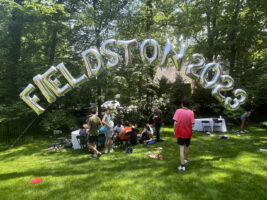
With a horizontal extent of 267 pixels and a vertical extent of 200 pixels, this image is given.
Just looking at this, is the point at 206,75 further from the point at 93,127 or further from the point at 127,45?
the point at 93,127

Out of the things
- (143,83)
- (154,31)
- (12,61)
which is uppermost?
(154,31)

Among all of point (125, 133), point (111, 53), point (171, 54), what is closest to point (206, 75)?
point (171, 54)

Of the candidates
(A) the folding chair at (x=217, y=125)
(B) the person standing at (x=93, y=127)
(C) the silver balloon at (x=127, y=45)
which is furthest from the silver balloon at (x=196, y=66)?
(A) the folding chair at (x=217, y=125)

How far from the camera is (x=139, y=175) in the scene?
4.12m

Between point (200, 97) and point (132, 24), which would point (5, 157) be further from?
point (200, 97)

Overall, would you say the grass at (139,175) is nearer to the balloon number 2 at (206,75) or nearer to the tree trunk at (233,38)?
the balloon number 2 at (206,75)

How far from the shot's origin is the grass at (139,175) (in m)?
3.32

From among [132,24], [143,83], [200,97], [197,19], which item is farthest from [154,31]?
[200,97]

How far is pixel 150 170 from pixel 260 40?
45.7 feet

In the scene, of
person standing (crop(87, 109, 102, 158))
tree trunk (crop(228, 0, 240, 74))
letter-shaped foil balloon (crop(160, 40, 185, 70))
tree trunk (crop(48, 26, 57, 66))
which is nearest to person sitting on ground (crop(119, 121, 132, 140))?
person standing (crop(87, 109, 102, 158))

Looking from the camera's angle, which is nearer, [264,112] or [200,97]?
[264,112]

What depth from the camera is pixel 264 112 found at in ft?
42.1

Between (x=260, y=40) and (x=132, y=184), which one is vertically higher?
(x=260, y=40)

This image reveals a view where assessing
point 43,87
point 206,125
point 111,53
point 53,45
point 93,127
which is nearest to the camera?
point 43,87
